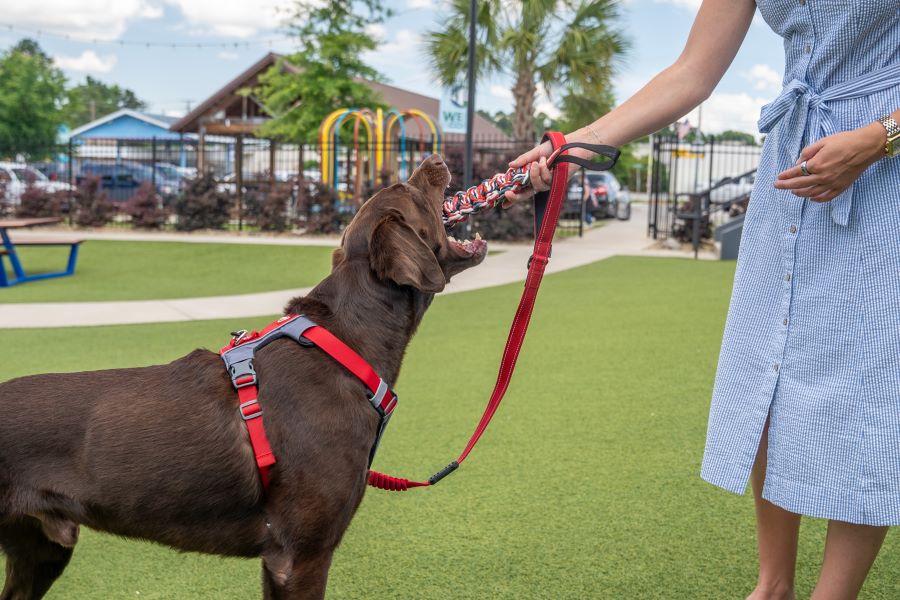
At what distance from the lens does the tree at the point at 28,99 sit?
38.7m

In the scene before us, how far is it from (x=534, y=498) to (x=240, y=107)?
40265mm

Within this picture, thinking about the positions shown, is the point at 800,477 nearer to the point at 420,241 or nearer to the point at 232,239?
the point at 420,241

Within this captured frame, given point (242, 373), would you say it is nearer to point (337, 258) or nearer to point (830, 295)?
point (337, 258)

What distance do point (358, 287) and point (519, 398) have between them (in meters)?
3.31

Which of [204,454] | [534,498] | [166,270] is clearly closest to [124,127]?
[166,270]

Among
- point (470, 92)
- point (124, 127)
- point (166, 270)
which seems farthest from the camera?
point (124, 127)

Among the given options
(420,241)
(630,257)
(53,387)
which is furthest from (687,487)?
(630,257)

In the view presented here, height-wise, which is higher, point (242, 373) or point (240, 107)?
point (240, 107)

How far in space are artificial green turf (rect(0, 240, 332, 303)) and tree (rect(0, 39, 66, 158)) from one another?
89.5 feet

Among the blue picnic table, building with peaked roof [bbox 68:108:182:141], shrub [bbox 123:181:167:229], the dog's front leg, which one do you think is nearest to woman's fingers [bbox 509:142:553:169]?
the dog's front leg

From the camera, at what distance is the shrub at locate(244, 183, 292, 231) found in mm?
18406

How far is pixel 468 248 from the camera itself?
2625 millimetres

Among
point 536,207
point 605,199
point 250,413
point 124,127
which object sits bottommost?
point 250,413

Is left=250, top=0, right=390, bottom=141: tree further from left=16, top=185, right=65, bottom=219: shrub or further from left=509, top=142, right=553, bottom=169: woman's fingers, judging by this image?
left=509, top=142, right=553, bottom=169: woman's fingers
